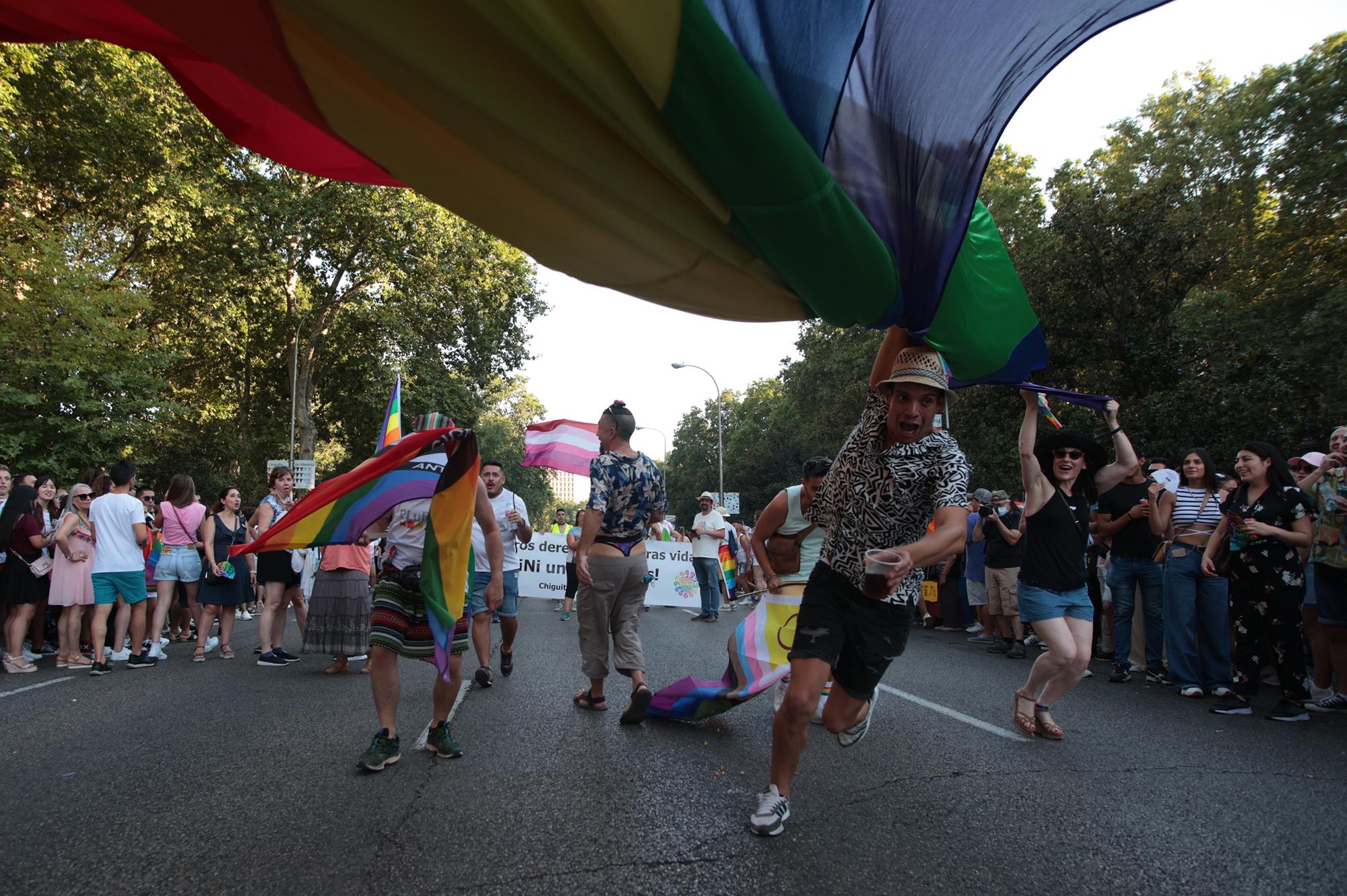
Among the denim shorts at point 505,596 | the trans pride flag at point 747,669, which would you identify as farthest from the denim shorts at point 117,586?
the trans pride flag at point 747,669

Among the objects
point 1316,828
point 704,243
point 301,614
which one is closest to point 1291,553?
point 1316,828

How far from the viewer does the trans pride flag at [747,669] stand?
4.85 m

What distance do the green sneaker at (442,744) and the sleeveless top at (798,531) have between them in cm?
225

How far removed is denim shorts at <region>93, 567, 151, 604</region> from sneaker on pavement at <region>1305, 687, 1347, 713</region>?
10211 millimetres

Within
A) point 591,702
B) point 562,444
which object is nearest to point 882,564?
point 591,702

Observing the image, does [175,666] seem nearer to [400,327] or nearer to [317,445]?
[400,327]

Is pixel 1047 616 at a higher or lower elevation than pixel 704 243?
lower

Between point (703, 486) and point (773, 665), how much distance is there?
216ft

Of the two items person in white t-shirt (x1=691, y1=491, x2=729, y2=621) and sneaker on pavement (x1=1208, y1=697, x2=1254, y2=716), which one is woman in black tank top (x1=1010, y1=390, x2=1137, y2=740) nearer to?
sneaker on pavement (x1=1208, y1=697, x2=1254, y2=716)

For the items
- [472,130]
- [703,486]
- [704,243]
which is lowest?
[704,243]

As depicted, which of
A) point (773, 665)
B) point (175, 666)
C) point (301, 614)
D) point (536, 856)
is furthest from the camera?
point (301, 614)

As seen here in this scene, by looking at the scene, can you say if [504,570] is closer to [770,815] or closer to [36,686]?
[36,686]

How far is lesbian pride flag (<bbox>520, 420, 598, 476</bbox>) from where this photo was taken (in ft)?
52.3

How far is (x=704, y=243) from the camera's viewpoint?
2.58m
